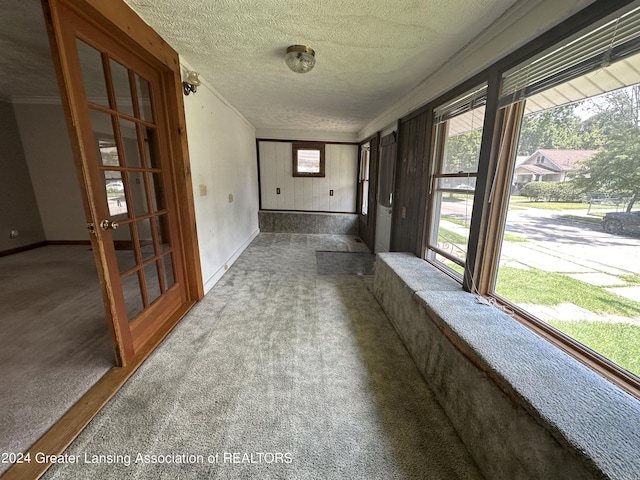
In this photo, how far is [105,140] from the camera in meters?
2.15

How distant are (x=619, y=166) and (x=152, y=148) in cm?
282

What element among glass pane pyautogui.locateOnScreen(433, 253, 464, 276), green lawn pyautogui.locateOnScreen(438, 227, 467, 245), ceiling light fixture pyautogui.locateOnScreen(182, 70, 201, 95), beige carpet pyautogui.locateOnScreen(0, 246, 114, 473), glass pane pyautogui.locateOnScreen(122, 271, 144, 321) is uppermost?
ceiling light fixture pyautogui.locateOnScreen(182, 70, 201, 95)

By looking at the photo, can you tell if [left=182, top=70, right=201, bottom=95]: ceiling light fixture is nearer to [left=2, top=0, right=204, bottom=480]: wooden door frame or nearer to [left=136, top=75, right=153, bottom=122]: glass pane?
[left=2, top=0, right=204, bottom=480]: wooden door frame

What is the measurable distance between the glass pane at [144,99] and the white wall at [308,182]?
3506mm

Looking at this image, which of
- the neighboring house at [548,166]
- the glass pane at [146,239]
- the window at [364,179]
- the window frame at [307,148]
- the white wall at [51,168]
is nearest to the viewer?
the neighboring house at [548,166]

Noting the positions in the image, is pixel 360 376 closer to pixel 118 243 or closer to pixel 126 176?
pixel 126 176

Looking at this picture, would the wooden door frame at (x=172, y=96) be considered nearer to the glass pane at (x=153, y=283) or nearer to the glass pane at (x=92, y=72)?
the glass pane at (x=153, y=283)

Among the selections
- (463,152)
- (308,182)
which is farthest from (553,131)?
(308,182)

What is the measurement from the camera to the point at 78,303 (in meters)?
2.33

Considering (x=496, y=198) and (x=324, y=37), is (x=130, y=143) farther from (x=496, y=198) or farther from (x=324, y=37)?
(x=496, y=198)

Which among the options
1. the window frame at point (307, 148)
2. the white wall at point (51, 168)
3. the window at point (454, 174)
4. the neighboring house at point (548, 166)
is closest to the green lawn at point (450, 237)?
the window at point (454, 174)

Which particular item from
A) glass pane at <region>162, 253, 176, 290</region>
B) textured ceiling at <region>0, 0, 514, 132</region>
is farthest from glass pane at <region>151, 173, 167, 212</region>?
textured ceiling at <region>0, 0, 514, 132</region>

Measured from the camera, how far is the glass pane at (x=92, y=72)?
5.65ft

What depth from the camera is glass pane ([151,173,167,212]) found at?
2059mm
